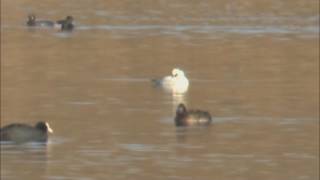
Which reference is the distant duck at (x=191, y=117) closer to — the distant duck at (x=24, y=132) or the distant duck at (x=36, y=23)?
the distant duck at (x=24, y=132)

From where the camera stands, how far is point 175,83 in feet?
99.3

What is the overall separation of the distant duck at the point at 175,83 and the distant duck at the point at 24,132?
285 inches

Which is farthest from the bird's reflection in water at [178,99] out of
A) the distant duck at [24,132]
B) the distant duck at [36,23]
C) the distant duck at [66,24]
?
the distant duck at [36,23]

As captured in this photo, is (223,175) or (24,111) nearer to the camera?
(223,175)

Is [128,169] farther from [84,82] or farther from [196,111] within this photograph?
[84,82]

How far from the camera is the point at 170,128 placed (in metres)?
24.5

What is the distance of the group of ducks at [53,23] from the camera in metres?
46.0

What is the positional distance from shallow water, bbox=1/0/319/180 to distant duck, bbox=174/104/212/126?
0.62ft

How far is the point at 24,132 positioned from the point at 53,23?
25223mm

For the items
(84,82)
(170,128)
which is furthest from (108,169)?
(84,82)

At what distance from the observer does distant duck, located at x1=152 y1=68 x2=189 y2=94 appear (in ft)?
98.9

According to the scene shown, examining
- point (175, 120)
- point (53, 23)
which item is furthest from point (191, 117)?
point (53, 23)

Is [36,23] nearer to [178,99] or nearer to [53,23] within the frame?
[53,23]

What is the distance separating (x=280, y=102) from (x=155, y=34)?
17.6 meters
